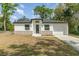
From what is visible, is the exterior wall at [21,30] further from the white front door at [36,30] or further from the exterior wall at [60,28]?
the exterior wall at [60,28]

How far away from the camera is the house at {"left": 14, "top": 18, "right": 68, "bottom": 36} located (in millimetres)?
8289

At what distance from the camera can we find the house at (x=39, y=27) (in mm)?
8289

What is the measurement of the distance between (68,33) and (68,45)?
200mm

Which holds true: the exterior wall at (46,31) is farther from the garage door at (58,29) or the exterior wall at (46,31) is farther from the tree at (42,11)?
the tree at (42,11)

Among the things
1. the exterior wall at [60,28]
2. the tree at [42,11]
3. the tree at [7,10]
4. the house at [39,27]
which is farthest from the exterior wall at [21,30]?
the exterior wall at [60,28]

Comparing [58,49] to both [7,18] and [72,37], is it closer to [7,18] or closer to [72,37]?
[72,37]

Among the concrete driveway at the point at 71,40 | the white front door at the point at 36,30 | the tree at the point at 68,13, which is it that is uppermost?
the tree at the point at 68,13

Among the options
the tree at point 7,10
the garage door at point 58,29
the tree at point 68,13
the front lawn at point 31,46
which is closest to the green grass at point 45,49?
the front lawn at point 31,46

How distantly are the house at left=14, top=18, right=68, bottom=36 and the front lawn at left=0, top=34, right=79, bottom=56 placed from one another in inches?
3.5

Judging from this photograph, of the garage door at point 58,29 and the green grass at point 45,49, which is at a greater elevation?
the garage door at point 58,29

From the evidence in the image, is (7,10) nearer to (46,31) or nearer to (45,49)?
(46,31)

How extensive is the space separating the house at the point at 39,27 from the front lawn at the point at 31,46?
0.09 metres

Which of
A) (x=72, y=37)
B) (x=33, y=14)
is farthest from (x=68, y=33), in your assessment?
(x=33, y=14)

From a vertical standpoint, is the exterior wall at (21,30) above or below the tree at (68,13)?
below
